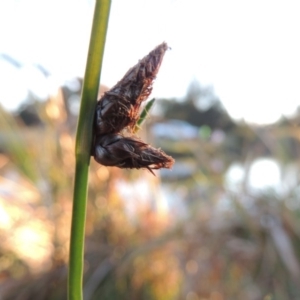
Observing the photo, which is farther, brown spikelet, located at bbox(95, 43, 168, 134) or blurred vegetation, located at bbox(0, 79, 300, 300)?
blurred vegetation, located at bbox(0, 79, 300, 300)

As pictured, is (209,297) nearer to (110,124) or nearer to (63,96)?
(63,96)

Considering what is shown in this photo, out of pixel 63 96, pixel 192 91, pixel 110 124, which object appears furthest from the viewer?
pixel 192 91

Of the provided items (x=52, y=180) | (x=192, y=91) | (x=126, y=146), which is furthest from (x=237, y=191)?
(x=126, y=146)

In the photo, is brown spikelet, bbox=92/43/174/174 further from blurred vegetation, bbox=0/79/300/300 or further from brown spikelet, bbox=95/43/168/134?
blurred vegetation, bbox=0/79/300/300

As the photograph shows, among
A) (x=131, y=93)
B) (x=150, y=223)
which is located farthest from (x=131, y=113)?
(x=150, y=223)

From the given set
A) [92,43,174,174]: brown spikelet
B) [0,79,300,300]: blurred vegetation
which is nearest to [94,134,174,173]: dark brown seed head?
[92,43,174,174]: brown spikelet

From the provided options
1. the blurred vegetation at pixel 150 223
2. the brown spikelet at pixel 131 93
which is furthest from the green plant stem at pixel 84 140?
the blurred vegetation at pixel 150 223
